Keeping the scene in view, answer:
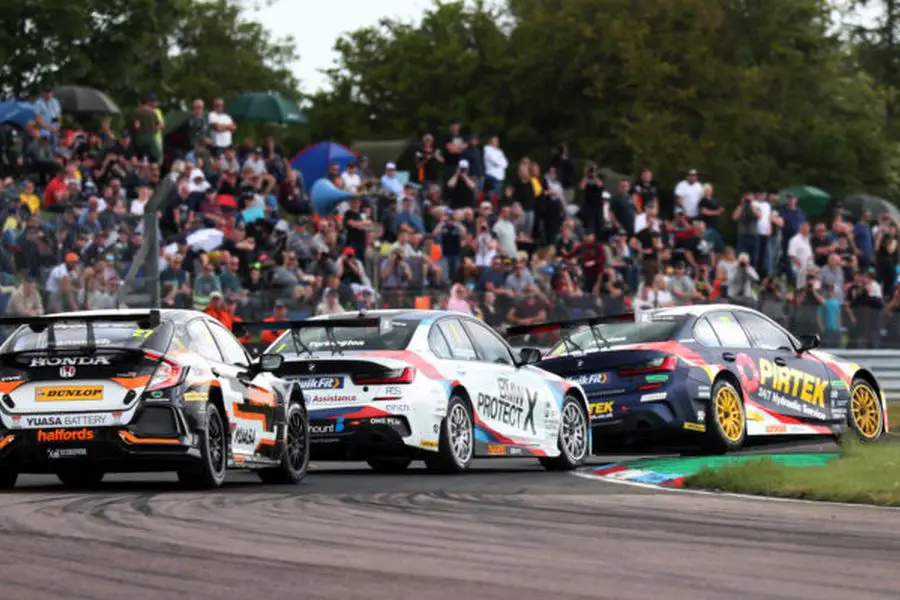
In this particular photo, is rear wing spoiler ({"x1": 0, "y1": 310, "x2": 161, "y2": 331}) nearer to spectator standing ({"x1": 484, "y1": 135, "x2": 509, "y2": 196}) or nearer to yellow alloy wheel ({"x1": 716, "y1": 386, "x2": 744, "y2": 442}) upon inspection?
yellow alloy wheel ({"x1": 716, "y1": 386, "x2": 744, "y2": 442})

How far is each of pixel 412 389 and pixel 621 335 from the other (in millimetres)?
4069

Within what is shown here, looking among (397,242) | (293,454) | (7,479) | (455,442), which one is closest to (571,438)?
(455,442)

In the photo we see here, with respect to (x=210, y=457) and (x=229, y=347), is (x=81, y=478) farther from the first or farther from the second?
(x=210, y=457)

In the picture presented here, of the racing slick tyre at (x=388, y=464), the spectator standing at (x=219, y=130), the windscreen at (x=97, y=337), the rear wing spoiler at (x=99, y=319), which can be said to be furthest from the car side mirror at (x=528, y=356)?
the spectator standing at (x=219, y=130)

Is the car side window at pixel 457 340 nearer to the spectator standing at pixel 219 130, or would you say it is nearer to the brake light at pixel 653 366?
the brake light at pixel 653 366

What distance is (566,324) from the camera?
2038cm

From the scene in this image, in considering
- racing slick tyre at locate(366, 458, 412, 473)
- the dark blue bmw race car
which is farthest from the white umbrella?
racing slick tyre at locate(366, 458, 412, 473)

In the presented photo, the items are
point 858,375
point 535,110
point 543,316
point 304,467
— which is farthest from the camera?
point 535,110

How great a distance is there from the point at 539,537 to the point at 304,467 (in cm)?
576

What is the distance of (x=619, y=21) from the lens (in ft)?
196

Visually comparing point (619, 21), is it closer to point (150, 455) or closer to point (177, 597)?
point (150, 455)

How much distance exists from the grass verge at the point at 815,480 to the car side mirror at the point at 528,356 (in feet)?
8.60

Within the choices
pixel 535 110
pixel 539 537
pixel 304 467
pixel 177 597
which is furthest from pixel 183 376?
pixel 535 110

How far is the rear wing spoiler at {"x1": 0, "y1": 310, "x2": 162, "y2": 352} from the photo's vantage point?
50.3 ft
